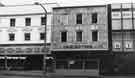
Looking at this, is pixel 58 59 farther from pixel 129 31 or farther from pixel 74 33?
pixel 129 31

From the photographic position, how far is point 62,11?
37.8 metres

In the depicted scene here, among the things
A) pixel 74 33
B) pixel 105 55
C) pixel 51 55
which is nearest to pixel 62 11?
pixel 74 33

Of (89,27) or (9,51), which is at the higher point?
(89,27)

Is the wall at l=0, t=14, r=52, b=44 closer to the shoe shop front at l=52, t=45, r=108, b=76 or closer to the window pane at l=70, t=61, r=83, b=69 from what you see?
the shoe shop front at l=52, t=45, r=108, b=76

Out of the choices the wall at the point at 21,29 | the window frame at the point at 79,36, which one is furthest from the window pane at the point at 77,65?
the wall at the point at 21,29

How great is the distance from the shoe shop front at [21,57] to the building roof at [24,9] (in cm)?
571

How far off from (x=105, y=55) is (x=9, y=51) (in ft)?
49.1

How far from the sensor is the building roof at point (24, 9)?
3997 centimetres

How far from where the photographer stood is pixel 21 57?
38.4 m

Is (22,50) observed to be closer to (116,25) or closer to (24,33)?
(24,33)

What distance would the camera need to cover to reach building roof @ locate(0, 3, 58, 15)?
131 feet

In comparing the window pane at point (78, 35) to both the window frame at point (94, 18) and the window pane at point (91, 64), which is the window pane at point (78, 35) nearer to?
the window frame at point (94, 18)

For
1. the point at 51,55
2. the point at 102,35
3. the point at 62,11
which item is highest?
the point at 62,11

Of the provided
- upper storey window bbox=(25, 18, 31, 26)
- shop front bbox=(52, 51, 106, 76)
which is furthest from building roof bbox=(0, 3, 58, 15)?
shop front bbox=(52, 51, 106, 76)
